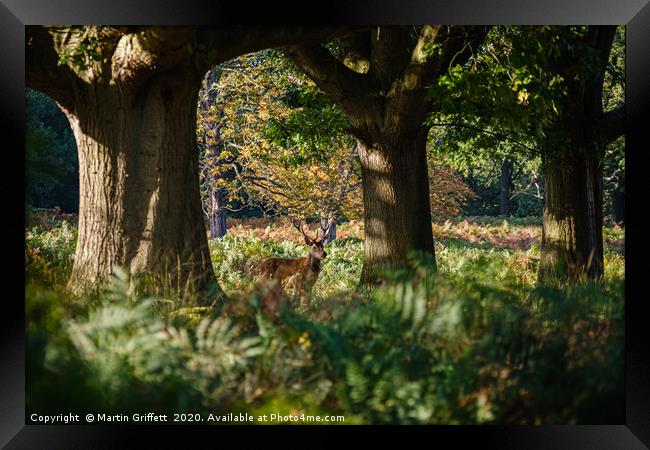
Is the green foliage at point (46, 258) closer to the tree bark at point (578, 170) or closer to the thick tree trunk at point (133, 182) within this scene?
the thick tree trunk at point (133, 182)

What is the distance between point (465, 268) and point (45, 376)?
4.50m

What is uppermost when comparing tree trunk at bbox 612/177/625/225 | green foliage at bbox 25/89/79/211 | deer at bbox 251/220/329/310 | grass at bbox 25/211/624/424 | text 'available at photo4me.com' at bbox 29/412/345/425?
green foliage at bbox 25/89/79/211

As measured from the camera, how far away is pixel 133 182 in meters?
7.38

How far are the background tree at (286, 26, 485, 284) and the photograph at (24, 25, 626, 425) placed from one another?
0.11 ft

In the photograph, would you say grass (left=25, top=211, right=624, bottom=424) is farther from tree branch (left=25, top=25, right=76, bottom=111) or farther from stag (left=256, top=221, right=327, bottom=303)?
stag (left=256, top=221, right=327, bottom=303)

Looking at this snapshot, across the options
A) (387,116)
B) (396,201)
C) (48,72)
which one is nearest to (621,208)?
(396,201)

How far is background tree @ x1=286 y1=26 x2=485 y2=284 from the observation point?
10.2m

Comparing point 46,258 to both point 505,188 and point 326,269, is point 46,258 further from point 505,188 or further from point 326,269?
point 505,188

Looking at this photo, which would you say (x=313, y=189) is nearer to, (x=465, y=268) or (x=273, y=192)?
(x=273, y=192)

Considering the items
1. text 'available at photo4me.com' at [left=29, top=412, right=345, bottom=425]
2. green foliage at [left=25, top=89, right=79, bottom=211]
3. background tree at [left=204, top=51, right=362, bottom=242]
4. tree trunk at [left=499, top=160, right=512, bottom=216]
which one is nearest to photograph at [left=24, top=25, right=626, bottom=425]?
text 'available at photo4me.com' at [left=29, top=412, right=345, bottom=425]

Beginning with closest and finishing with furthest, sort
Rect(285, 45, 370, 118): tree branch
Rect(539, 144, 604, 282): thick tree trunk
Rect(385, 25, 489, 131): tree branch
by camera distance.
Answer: Rect(385, 25, 489, 131): tree branch, Rect(285, 45, 370, 118): tree branch, Rect(539, 144, 604, 282): thick tree trunk

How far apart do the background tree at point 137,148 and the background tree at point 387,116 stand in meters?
2.85
